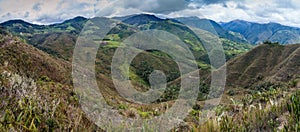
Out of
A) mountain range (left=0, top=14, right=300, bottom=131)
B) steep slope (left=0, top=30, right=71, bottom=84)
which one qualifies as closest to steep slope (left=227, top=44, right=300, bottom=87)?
mountain range (left=0, top=14, right=300, bottom=131)

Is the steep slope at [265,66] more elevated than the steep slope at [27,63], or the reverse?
the steep slope at [27,63]

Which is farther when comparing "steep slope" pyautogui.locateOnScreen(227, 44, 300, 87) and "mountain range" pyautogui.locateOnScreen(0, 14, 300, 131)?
"steep slope" pyautogui.locateOnScreen(227, 44, 300, 87)

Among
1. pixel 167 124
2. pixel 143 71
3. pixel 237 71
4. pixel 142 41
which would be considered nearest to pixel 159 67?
pixel 143 71

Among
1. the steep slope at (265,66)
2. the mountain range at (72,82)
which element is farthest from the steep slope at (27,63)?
the steep slope at (265,66)

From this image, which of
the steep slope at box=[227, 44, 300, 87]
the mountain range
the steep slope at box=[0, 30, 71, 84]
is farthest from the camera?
the steep slope at box=[227, 44, 300, 87]

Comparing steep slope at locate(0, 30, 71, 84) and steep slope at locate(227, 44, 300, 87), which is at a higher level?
steep slope at locate(0, 30, 71, 84)

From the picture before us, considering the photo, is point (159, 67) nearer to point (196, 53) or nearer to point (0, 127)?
point (196, 53)

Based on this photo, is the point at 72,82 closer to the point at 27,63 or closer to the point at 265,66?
the point at 27,63

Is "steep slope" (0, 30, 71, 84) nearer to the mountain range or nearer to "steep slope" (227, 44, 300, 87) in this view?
the mountain range

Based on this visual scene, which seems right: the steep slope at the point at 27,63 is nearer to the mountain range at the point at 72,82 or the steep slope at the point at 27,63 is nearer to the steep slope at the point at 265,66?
the mountain range at the point at 72,82
